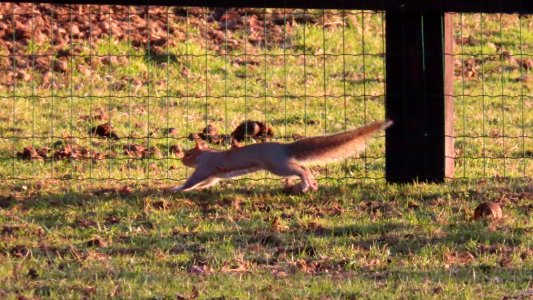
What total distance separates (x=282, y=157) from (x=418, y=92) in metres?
1.15

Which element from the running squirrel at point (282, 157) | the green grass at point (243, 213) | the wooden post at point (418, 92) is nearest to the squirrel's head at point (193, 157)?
the running squirrel at point (282, 157)

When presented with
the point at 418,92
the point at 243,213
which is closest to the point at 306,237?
the point at 243,213

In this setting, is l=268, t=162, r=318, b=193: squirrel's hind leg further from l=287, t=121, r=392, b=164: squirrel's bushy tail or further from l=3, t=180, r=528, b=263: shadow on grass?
l=3, t=180, r=528, b=263: shadow on grass

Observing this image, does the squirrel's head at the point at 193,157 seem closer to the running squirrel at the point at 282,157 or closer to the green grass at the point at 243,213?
the running squirrel at the point at 282,157

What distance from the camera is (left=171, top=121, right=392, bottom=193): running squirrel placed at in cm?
824

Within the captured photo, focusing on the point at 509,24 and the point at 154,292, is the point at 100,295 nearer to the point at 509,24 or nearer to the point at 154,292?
the point at 154,292

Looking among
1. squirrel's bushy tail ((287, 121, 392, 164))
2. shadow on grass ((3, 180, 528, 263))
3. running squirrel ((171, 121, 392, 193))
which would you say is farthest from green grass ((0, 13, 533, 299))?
squirrel's bushy tail ((287, 121, 392, 164))

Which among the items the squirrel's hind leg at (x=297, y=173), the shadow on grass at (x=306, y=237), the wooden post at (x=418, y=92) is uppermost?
the wooden post at (x=418, y=92)

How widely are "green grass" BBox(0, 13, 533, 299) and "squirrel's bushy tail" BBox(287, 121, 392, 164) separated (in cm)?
28

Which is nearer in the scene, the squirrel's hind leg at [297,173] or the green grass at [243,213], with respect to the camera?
the green grass at [243,213]

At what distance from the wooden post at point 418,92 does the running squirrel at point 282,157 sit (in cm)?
39

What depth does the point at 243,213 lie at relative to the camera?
791cm

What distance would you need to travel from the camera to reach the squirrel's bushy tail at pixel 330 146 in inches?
329

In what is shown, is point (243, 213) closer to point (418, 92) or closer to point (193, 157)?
point (193, 157)
